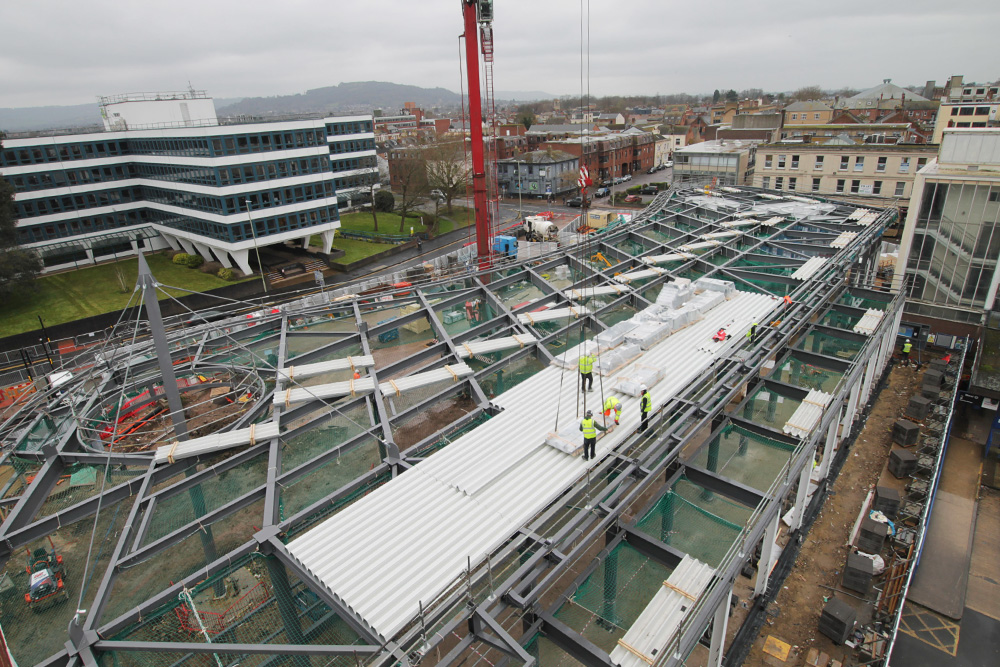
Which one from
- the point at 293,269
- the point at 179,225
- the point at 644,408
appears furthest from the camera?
the point at 293,269

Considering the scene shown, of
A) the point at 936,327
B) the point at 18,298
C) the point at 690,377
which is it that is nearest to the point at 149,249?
the point at 18,298

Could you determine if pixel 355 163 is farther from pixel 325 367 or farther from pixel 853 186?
pixel 325 367

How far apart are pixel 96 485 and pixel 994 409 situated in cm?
3848

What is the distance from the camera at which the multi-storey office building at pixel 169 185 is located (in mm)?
47750

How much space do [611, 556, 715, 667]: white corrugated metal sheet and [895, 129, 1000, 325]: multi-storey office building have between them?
27.0 meters

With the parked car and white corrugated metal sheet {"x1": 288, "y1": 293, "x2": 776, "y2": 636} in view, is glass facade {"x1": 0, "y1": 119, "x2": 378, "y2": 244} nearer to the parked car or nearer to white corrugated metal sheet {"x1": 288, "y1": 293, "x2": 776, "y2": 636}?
the parked car

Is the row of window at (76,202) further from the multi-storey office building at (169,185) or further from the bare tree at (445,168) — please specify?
the bare tree at (445,168)

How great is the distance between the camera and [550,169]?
8550cm

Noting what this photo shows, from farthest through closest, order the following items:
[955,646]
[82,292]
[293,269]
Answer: [293,269]
[82,292]
[955,646]

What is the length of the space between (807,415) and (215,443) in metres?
17.6

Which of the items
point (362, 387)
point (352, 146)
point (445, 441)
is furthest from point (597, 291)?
point (352, 146)

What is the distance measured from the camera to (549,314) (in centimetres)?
2225

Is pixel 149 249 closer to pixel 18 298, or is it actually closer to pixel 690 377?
pixel 18 298

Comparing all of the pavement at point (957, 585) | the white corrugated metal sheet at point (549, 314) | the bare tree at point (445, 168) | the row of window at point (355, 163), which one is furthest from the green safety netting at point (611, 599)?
the row of window at point (355, 163)
